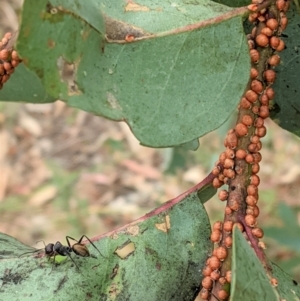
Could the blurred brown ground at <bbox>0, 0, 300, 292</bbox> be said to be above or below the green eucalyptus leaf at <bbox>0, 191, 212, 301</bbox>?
below

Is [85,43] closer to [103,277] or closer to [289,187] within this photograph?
[103,277]

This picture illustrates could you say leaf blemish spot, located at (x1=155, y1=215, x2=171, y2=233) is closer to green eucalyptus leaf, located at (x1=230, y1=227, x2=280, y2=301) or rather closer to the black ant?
the black ant

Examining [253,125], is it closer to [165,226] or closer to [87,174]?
[165,226]

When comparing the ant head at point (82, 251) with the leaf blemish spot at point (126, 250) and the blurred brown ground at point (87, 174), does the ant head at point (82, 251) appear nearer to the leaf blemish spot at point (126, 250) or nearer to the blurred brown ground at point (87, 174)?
the leaf blemish spot at point (126, 250)

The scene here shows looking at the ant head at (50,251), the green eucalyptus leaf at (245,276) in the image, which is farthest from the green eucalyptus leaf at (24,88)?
the green eucalyptus leaf at (245,276)

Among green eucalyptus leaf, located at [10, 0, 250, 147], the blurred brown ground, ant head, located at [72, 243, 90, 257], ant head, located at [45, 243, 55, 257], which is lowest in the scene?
the blurred brown ground

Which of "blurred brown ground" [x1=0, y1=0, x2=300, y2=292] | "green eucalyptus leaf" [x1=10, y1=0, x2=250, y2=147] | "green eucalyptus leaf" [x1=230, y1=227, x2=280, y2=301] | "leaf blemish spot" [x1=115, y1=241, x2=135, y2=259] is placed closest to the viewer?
"green eucalyptus leaf" [x1=230, y1=227, x2=280, y2=301]

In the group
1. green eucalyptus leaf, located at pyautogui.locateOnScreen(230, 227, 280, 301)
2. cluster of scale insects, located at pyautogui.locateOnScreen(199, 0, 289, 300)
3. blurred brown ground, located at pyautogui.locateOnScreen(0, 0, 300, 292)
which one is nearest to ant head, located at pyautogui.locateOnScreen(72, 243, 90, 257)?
cluster of scale insects, located at pyautogui.locateOnScreen(199, 0, 289, 300)
